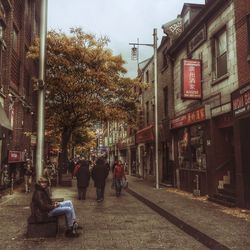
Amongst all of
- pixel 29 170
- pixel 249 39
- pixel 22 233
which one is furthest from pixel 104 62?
pixel 22 233

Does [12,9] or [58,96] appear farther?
[58,96]

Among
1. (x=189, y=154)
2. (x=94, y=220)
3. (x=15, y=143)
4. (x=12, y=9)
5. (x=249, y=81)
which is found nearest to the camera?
(x=94, y=220)

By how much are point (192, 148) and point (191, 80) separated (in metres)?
3.31

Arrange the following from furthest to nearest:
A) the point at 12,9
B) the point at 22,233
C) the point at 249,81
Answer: the point at 12,9 → the point at 249,81 → the point at 22,233

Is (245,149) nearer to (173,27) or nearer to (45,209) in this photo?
(45,209)

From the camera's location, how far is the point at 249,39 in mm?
12016

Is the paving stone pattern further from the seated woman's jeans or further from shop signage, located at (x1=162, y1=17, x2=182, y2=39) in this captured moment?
shop signage, located at (x1=162, y1=17, x2=182, y2=39)

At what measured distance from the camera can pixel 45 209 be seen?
805 centimetres

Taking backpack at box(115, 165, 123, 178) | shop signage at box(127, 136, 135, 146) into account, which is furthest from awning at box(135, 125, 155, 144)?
backpack at box(115, 165, 123, 178)

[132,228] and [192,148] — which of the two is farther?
[192,148]

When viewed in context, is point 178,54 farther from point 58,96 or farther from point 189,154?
point 58,96

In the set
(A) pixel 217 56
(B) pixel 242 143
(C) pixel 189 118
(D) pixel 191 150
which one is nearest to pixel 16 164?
(D) pixel 191 150

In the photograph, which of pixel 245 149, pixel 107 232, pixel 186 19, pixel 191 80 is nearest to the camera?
pixel 107 232

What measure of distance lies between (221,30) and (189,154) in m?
6.08
